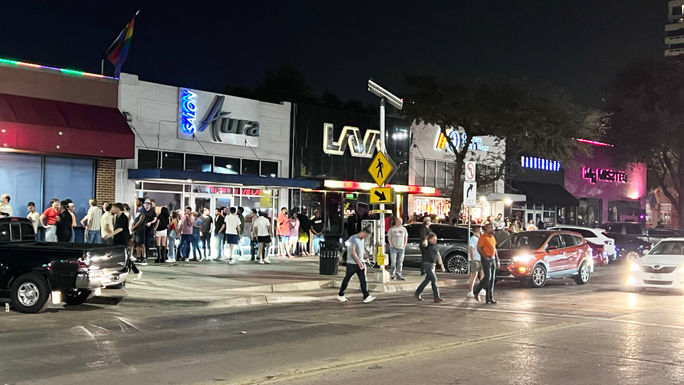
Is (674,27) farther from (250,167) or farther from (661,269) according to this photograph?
(661,269)

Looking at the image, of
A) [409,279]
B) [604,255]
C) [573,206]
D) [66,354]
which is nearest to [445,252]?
[409,279]

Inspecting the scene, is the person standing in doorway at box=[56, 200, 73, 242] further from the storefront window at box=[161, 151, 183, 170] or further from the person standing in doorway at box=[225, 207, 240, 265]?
the storefront window at box=[161, 151, 183, 170]

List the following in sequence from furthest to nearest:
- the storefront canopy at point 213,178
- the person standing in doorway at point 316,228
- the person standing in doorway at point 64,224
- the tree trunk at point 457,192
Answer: the tree trunk at point 457,192 → the person standing in doorway at point 316,228 → the storefront canopy at point 213,178 → the person standing in doorway at point 64,224

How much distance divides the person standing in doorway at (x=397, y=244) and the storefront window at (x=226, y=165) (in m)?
8.55

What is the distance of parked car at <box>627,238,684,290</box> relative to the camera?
1797 centimetres

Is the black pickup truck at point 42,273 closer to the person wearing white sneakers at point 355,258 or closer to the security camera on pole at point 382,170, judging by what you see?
the person wearing white sneakers at point 355,258

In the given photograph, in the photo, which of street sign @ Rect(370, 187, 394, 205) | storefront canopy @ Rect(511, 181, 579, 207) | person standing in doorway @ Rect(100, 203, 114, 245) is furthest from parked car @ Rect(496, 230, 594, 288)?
storefront canopy @ Rect(511, 181, 579, 207)

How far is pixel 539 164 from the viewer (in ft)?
151

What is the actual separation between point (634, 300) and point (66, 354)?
12.5m

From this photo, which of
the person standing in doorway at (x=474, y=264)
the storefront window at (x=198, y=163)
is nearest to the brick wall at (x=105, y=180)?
the storefront window at (x=198, y=163)

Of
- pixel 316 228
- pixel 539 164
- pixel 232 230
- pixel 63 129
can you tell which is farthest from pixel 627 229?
pixel 63 129

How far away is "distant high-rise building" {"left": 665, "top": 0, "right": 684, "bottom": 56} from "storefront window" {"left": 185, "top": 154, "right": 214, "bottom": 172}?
97849 mm

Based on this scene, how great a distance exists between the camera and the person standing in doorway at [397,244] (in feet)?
65.6

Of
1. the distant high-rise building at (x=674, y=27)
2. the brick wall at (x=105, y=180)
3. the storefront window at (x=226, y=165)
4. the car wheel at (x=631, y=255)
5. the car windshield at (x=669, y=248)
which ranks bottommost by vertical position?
the car wheel at (x=631, y=255)
